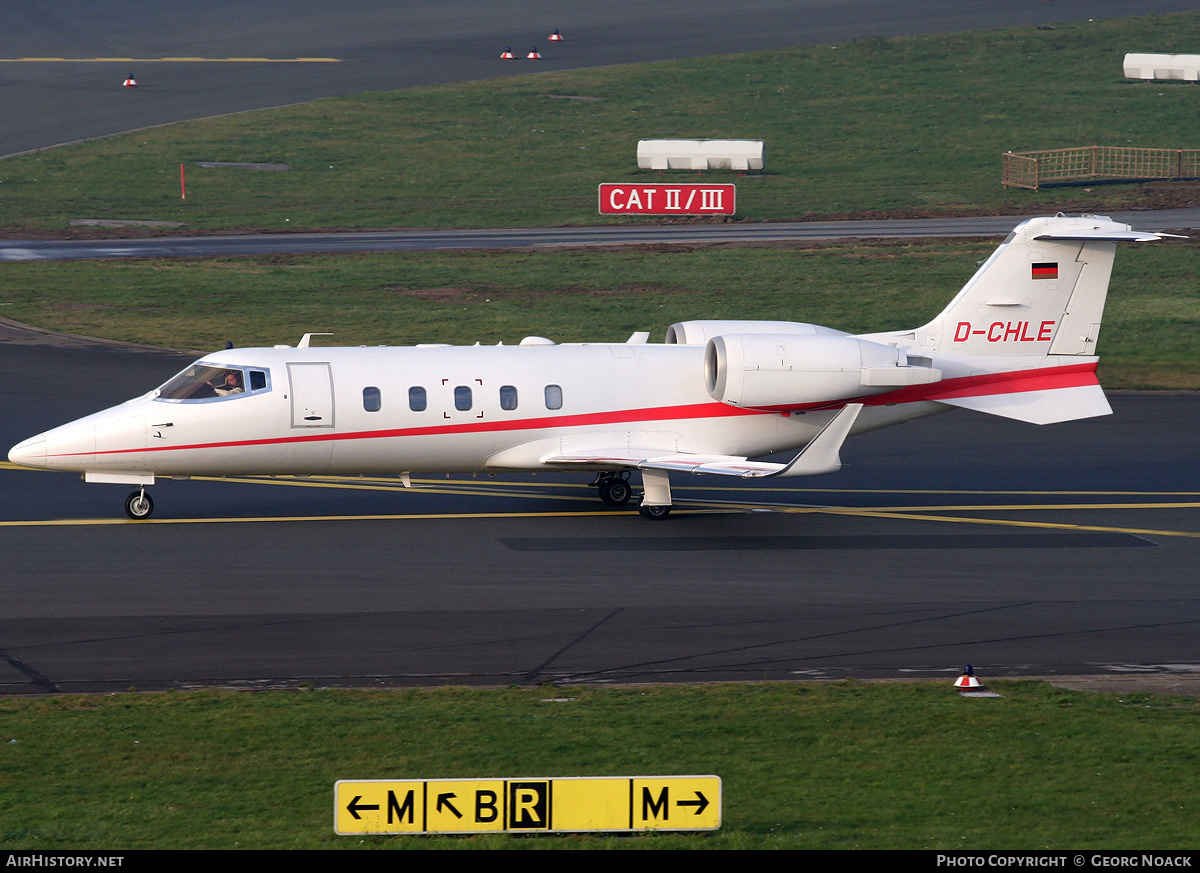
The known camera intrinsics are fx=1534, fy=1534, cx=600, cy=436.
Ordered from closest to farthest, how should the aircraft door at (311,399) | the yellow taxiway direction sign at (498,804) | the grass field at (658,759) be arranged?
1. the yellow taxiway direction sign at (498,804)
2. the grass field at (658,759)
3. the aircraft door at (311,399)

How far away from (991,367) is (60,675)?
18.6m

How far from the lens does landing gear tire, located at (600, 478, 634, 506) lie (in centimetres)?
2966

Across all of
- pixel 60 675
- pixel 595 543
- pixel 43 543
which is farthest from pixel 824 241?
pixel 60 675

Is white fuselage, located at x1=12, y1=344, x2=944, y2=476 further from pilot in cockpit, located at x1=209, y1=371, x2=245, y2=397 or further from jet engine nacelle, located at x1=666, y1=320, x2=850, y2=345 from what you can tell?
jet engine nacelle, located at x1=666, y1=320, x2=850, y2=345

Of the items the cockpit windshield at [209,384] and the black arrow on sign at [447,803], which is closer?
the black arrow on sign at [447,803]

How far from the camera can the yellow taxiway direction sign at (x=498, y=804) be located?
34.8ft

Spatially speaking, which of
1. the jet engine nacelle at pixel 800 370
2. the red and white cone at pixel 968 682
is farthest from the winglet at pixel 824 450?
the red and white cone at pixel 968 682

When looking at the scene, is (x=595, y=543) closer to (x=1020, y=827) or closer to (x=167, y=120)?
(x=1020, y=827)

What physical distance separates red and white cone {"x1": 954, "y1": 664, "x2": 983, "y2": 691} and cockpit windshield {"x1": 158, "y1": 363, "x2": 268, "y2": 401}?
14330mm

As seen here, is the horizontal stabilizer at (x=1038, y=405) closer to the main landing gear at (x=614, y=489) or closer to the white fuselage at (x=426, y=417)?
Result: the white fuselage at (x=426, y=417)

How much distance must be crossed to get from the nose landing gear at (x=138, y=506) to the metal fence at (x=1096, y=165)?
1895 inches

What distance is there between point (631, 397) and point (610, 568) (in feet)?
16.3

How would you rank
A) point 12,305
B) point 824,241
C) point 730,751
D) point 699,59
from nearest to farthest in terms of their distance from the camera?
point 730,751 < point 12,305 < point 824,241 < point 699,59

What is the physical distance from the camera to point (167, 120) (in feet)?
260
